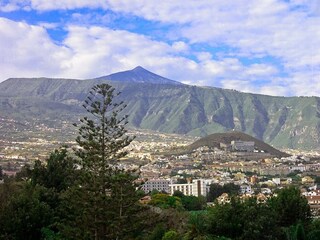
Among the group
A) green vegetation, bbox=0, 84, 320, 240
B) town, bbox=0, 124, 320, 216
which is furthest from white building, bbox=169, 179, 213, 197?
green vegetation, bbox=0, 84, 320, 240

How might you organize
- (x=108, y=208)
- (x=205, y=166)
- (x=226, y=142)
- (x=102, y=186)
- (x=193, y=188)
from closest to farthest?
(x=108, y=208), (x=102, y=186), (x=193, y=188), (x=205, y=166), (x=226, y=142)

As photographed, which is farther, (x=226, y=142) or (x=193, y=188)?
(x=226, y=142)

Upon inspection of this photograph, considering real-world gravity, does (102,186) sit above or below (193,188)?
above

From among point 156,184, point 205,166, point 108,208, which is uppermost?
point 108,208

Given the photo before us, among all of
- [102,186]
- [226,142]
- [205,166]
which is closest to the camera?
[102,186]

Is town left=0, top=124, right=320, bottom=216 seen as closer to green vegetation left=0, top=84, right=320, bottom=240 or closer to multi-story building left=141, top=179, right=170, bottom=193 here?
multi-story building left=141, top=179, right=170, bottom=193

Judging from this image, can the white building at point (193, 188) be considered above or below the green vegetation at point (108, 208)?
below

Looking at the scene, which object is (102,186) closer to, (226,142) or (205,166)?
(205,166)

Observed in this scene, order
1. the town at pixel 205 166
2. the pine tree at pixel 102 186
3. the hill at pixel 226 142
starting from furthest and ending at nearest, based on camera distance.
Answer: the hill at pixel 226 142
the town at pixel 205 166
the pine tree at pixel 102 186

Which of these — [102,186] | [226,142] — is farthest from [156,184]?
[226,142]

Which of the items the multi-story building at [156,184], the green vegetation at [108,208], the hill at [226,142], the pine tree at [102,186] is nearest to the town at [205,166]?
the multi-story building at [156,184]

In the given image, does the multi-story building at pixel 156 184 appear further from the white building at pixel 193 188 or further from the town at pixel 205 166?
the white building at pixel 193 188

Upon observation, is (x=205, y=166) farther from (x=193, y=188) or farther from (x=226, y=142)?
(x=193, y=188)

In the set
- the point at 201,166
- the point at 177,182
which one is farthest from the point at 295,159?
the point at 177,182
